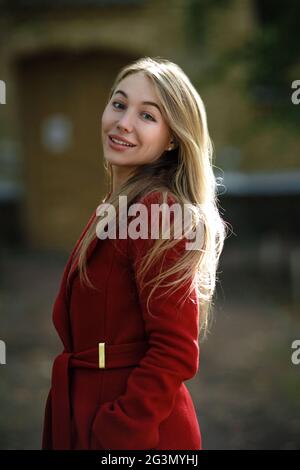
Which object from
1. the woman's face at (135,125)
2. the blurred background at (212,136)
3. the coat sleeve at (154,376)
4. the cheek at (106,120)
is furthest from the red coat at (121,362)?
the blurred background at (212,136)

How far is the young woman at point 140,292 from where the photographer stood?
6.05 ft

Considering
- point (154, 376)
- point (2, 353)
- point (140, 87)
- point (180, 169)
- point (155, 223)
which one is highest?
point (140, 87)

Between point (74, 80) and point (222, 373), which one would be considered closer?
point (222, 373)

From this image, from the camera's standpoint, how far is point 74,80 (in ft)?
34.5

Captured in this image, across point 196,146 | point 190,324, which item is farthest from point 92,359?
point 196,146

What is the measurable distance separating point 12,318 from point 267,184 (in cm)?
432

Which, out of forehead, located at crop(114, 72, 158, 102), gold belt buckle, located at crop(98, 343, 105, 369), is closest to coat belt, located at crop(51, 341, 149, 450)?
gold belt buckle, located at crop(98, 343, 105, 369)

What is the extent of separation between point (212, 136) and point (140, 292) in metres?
8.30

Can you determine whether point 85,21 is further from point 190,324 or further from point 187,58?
point 190,324

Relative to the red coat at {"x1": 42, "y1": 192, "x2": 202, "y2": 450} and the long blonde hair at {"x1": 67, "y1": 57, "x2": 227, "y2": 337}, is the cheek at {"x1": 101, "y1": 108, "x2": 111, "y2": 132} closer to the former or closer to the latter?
the long blonde hair at {"x1": 67, "y1": 57, "x2": 227, "y2": 337}

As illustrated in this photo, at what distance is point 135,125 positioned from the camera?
2014 mm

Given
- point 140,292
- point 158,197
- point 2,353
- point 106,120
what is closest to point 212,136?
point 2,353

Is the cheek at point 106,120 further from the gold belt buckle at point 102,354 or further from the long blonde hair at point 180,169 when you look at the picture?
the gold belt buckle at point 102,354

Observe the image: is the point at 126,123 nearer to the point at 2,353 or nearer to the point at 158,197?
the point at 158,197
